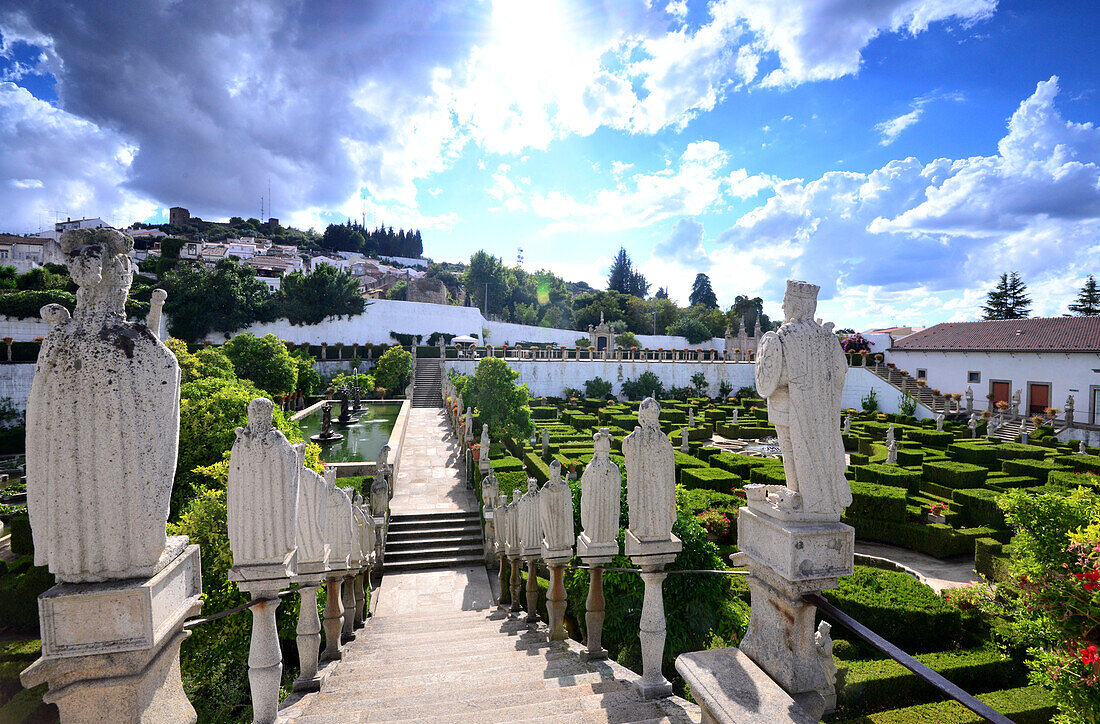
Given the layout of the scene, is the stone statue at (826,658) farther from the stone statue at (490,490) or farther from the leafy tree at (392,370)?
the leafy tree at (392,370)

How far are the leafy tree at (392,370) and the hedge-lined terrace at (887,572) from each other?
42.5 feet

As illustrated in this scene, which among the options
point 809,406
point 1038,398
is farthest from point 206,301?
point 1038,398

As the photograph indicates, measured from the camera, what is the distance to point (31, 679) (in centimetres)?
202

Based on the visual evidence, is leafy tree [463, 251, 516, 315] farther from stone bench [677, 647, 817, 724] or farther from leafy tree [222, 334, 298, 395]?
stone bench [677, 647, 817, 724]

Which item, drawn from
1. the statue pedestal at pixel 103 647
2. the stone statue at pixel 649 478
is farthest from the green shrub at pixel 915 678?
the statue pedestal at pixel 103 647

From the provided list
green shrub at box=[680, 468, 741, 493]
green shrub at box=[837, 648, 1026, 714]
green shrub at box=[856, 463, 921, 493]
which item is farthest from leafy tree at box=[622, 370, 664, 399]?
green shrub at box=[837, 648, 1026, 714]

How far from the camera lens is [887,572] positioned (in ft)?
23.1

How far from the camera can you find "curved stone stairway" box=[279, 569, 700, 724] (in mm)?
3475

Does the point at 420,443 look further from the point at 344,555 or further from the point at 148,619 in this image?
the point at 148,619

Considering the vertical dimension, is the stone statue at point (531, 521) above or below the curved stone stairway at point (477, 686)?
above

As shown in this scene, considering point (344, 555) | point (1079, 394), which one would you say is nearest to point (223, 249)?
point (344, 555)

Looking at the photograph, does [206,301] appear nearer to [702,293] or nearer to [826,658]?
[826,658]

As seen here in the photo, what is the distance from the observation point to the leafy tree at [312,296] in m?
36.0

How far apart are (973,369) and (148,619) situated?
125 feet
